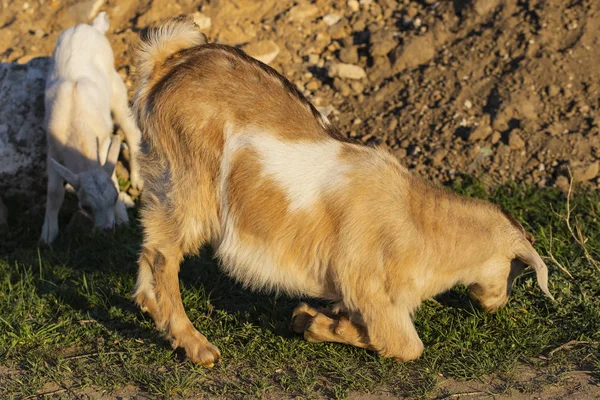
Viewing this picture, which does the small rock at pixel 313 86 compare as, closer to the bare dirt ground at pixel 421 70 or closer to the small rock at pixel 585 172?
the bare dirt ground at pixel 421 70

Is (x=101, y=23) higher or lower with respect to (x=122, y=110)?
higher

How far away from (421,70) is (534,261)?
3.52m

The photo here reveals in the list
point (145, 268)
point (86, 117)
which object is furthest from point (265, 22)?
point (145, 268)

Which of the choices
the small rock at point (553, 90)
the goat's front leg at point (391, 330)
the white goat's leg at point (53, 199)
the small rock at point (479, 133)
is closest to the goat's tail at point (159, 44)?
the goat's front leg at point (391, 330)

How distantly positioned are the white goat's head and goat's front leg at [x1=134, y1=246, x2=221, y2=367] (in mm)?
2040

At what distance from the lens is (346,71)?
7645 mm

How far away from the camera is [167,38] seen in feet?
15.9

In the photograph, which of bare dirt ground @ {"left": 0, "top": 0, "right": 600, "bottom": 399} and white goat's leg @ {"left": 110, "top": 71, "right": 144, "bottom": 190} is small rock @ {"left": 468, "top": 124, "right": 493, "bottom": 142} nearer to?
bare dirt ground @ {"left": 0, "top": 0, "right": 600, "bottom": 399}

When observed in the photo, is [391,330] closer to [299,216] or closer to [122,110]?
[299,216]

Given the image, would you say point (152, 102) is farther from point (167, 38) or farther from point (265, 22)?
point (265, 22)

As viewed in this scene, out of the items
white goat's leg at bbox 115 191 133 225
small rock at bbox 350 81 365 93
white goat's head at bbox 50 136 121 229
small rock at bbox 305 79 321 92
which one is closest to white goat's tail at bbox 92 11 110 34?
white goat's head at bbox 50 136 121 229

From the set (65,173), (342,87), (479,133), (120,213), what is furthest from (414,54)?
(65,173)

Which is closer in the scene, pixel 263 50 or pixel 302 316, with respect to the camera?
pixel 302 316

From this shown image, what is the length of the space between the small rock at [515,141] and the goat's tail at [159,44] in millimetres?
2919
